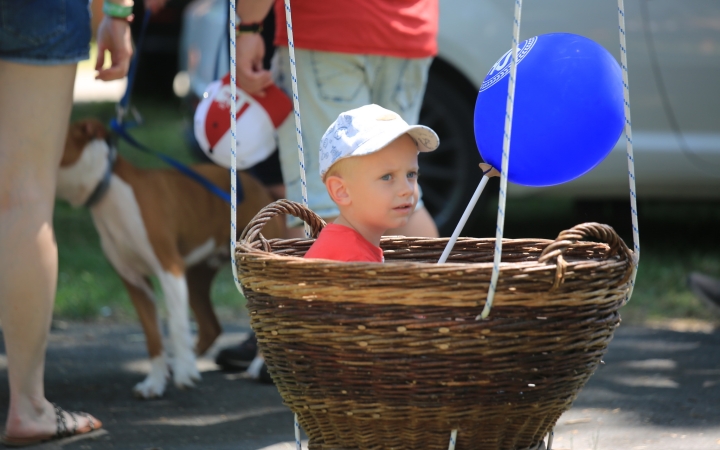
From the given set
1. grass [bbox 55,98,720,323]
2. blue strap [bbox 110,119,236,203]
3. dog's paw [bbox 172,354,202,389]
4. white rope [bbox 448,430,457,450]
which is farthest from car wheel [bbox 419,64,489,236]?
white rope [bbox 448,430,457,450]

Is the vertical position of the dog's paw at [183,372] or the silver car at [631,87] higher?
the silver car at [631,87]

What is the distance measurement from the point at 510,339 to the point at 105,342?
8.61 feet

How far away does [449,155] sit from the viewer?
4.91 meters

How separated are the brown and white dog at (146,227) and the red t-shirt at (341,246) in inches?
49.1

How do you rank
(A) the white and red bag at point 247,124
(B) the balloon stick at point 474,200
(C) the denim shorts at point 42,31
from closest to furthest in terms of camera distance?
(B) the balloon stick at point 474,200 < (C) the denim shorts at point 42,31 < (A) the white and red bag at point 247,124

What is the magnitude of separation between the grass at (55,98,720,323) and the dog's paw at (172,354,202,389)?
1.21 meters

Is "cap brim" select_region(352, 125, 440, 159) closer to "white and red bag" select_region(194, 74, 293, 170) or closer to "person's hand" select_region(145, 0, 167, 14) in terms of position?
"white and red bag" select_region(194, 74, 293, 170)

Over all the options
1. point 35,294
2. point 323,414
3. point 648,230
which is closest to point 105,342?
point 35,294

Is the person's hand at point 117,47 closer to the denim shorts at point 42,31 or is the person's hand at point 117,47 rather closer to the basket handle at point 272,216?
the denim shorts at point 42,31

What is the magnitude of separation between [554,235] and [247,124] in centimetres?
294

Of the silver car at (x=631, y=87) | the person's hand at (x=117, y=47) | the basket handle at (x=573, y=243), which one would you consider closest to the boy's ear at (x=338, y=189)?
the basket handle at (x=573, y=243)

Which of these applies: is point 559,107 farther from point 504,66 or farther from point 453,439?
point 453,439

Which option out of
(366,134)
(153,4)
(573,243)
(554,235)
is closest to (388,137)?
(366,134)

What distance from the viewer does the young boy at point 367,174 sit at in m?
2.00
